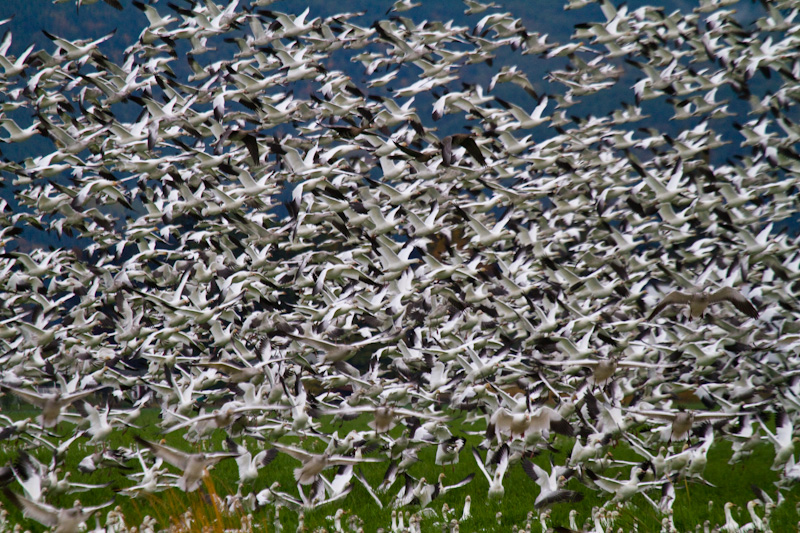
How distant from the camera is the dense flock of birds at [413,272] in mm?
10617

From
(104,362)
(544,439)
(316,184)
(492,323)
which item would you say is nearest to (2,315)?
(104,362)

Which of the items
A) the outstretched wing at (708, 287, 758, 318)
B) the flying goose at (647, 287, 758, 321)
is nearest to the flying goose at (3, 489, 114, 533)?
the flying goose at (647, 287, 758, 321)

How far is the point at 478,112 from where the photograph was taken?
570 inches

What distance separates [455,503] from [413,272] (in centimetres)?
462

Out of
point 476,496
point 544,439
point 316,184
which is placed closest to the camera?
point 544,439

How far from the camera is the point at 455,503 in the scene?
10.7m

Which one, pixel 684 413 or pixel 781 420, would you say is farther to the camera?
pixel 781 420

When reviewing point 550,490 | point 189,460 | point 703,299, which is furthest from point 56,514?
point 703,299

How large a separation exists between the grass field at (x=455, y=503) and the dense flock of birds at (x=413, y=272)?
0.32 meters

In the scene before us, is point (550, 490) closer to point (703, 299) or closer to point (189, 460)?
point (703, 299)

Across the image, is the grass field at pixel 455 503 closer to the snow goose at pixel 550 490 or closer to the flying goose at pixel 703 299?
the snow goose at pixel 550 490

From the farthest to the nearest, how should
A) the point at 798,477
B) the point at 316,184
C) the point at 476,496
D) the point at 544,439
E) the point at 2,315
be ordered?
the point at 2,315
the point at 316,184
the point at 476,496
the point at 544,439
the point at 798,477

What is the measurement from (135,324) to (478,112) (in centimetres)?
857

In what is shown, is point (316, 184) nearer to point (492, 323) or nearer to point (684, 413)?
point (492, 323)
